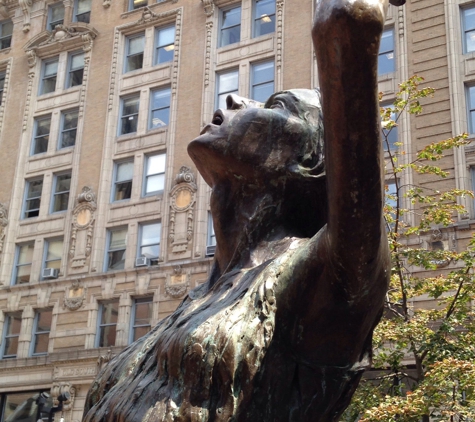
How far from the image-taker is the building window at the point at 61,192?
30703 millimetres

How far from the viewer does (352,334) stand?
7.79 feet

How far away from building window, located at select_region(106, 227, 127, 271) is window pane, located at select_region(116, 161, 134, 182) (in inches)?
81.1

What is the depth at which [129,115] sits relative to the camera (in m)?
30.5

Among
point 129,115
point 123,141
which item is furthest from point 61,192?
point 129,115

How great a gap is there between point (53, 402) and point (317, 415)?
26362mm

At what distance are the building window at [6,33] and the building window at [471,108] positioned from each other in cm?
2204

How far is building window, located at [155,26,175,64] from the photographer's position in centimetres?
3053

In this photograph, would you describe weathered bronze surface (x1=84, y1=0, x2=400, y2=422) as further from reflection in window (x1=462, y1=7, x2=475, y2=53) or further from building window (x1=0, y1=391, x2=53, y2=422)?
building window (x1=0, y1=391, x2=53, y2=422)

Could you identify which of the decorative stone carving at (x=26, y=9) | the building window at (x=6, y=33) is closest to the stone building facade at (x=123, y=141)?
the decorative stone carving at (x=26, y=9)

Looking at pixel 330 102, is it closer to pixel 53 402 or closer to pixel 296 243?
pixel 296 243

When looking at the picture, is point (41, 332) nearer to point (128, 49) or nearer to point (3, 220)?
point (3, 220)

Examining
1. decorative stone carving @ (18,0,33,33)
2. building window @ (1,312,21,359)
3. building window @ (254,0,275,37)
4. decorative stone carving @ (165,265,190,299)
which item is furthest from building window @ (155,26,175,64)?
building window @ (1,312,21,359)

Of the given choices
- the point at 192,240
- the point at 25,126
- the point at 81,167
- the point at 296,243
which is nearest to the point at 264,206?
the point at 296,243

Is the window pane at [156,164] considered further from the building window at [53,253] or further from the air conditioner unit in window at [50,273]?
the air conditioner unit in window at [50,273]
